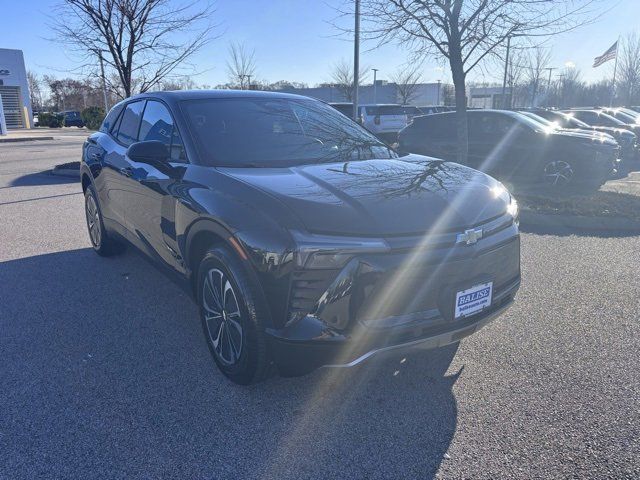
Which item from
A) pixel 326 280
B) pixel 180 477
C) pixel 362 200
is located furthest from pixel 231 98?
pixel 180 477

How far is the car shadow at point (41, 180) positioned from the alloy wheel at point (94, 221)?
242 inches

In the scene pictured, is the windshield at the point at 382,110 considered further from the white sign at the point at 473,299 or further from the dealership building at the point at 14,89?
the dealership building at the point at 14,89

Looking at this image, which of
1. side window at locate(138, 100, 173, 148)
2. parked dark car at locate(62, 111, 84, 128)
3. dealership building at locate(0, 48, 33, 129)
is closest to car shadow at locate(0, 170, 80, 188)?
side window at locate(138, 100, 173, 148)

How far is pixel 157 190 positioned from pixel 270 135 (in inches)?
36.1

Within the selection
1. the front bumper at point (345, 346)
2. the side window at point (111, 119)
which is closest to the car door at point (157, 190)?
the side window at point (111, 119)

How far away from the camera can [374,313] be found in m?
2.42

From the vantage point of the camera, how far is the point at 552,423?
2.57 metres

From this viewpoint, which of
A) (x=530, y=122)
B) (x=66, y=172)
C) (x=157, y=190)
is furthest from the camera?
(x=66, y=172)

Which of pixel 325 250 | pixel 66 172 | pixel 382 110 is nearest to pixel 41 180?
pixel 66 172

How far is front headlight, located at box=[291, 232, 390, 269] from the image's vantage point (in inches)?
93.4

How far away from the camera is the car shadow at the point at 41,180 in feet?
36.3

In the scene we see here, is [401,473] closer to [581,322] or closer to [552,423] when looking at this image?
[552,423]

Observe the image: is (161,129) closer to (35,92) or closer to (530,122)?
(530,122)

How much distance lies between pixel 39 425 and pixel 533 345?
10.0ft
